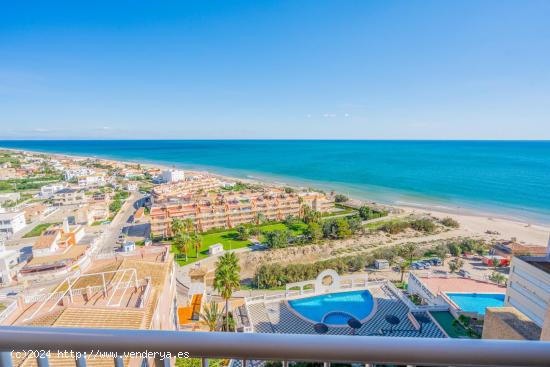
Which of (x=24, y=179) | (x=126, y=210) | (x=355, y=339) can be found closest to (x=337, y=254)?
(x=355, y=339)

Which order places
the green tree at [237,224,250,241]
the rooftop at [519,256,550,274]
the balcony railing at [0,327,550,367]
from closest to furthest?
the balcony railing at [0,327,550,367] < the rooftop at [519,256,550,274] < the green tree at [237,224,250,241]

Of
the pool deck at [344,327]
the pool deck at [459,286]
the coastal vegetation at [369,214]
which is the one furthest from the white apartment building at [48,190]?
the pool deck at [459,286]

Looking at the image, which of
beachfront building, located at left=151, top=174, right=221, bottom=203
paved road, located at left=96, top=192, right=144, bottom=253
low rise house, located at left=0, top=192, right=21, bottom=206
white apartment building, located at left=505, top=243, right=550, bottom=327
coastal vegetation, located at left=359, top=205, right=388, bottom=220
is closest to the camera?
white apartment building, located at left=505, top=243, right=550, bottom=327

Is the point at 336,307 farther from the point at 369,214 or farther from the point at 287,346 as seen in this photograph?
the point at 369,214

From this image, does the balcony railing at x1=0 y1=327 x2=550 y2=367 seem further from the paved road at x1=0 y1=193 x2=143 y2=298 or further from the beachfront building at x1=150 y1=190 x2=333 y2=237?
the beachfront building at x1=150 y1=190 x2=333 y2=237

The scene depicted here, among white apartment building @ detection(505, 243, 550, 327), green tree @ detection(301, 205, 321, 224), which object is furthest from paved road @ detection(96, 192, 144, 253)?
white apartment building @ detection(505, 243, 550, 327)
